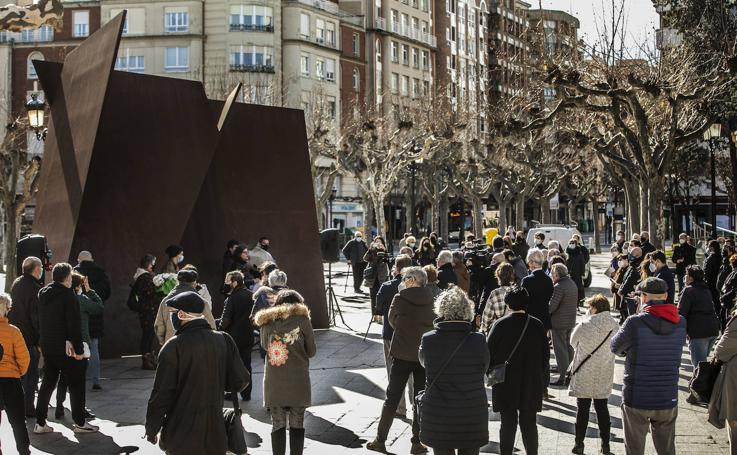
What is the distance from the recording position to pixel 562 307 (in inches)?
468

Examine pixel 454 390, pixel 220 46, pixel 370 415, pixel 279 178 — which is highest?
pixel 220 46

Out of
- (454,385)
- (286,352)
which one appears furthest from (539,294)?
(454,385)

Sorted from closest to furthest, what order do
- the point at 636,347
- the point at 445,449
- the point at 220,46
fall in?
the point at 445,449 < the point at 636,347 < the point at 220,46

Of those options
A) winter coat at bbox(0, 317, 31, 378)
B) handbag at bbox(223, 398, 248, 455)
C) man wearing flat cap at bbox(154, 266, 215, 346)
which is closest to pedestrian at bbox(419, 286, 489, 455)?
handbag at bbox(223, 398, 248, 455)

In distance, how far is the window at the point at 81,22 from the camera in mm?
64875

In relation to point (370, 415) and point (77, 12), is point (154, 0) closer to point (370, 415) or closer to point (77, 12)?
point (77, 12)

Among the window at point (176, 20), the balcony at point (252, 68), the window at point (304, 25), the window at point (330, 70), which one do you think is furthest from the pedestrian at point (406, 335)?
the window at point (330, 70)

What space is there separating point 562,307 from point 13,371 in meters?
6.51

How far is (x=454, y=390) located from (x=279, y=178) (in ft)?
39.4

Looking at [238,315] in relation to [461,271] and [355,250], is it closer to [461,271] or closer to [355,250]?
[461,271]

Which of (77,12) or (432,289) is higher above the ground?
(77,12)

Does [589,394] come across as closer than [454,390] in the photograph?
No

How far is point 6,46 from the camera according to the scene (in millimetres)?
65625

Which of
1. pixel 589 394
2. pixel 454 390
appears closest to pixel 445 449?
pixel 454 390
